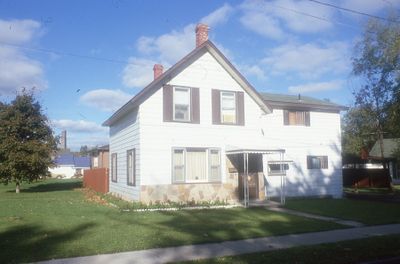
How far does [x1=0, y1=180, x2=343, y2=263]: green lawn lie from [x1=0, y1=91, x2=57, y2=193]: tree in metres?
11.3

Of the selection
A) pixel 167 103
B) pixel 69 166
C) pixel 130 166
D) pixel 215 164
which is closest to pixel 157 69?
pixel 167 103

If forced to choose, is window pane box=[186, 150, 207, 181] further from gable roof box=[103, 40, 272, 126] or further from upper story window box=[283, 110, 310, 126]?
upper story window box=[283, 110, 310, 126]

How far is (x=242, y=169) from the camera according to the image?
20.2m

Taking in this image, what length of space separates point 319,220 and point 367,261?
578 cm

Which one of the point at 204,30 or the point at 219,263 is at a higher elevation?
the point at 204,30

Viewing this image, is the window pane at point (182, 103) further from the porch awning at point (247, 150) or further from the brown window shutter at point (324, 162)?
the brown window shutter at point (324, 162)

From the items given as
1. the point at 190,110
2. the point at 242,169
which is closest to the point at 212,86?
the point at 190,110

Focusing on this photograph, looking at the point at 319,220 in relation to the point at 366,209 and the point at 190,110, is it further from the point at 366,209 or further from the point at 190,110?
the point at 190,110

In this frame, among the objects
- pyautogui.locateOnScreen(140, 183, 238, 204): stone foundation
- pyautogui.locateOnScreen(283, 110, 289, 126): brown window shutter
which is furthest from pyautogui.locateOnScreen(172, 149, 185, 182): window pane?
pyautogui.locateOnScreen(283, 110, 289, 126): brown window shutter

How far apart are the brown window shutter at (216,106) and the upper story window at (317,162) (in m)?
7.02

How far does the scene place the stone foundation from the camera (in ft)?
59.2

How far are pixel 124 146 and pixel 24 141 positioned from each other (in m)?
10.8

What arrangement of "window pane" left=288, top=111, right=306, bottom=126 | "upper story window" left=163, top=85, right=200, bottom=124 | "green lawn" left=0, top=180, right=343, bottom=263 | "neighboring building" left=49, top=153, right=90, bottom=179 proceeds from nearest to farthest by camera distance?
"green lawn" left=0, top=180, right=343, bottom=263 → "upper story window" left=163, top=85, right=200, bottom=124 → "window pane" left=288, top=111, right=306, bottom=126 → "neighboring building" left=49, top=153, right=90, bottom=179

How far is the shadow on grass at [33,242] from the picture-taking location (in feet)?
29.0
